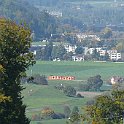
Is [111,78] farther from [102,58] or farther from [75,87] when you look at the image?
[102,58]

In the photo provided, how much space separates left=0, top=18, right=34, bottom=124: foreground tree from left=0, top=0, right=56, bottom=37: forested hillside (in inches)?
3402

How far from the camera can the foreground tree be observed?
10648 millimetres

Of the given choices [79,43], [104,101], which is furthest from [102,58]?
[104,101]

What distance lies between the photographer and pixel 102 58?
258 feet

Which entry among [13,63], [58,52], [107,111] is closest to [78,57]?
[58,52]

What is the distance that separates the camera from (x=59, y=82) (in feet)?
180

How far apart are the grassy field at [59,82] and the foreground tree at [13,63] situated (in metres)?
20.8

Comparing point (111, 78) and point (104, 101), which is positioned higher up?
point (104, 101)

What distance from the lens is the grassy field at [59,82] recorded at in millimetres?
40469

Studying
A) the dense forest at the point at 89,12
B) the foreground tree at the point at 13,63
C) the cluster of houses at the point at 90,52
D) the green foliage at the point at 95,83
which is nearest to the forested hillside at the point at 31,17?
the dense forest at the point at 89,12

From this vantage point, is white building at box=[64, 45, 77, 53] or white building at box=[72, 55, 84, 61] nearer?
white building at box=[72, 55, 84, 61]

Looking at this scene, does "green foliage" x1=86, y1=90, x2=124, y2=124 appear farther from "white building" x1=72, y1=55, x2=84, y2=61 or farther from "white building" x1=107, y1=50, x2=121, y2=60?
"white building" x1=107, y1=50, x2=121, y2=60

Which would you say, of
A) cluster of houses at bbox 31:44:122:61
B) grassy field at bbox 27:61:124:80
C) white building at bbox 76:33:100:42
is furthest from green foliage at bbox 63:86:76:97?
white building at bbox 76:33:100:42

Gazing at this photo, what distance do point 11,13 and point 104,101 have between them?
89.7 metres
